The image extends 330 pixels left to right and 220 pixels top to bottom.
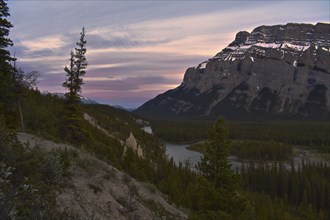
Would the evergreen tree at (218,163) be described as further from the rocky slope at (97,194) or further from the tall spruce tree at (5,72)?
the tall spruce tree at (5,72)

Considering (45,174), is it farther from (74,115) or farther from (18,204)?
(74,115)

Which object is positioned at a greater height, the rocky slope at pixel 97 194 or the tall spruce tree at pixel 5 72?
the tall spruce tree at pixel 5 72

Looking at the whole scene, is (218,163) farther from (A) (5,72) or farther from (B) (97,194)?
(A) (5,72)

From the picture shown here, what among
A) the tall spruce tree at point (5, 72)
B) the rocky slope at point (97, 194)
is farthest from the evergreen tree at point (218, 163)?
the tall spruce tree at point (5, 72)

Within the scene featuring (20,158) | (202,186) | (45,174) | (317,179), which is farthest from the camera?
(317,179)

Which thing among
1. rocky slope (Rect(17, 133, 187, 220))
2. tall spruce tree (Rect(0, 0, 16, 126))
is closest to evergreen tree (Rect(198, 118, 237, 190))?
rocky slope (Rect(17, 133, 187, 220))

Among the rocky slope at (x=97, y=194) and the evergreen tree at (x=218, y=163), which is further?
the evergreen tree at (x=218, y=163)

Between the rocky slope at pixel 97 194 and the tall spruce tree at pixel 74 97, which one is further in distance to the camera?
the tall spruce tree at pixel 74 97

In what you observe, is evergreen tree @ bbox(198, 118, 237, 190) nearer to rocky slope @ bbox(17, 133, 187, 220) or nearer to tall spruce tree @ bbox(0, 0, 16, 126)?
rocky slope @ bbox(17, 133, 187, 220)

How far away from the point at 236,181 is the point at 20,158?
→ 17.6 m

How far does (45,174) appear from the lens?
1667 cm

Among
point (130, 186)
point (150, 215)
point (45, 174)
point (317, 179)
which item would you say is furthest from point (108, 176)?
point (317, 179)

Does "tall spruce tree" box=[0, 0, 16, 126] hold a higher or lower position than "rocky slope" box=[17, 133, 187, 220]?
higher

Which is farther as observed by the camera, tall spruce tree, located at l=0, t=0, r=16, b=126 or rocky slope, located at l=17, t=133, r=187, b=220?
tall spruce tree, located at l=0, t=0, r=16, b=126
